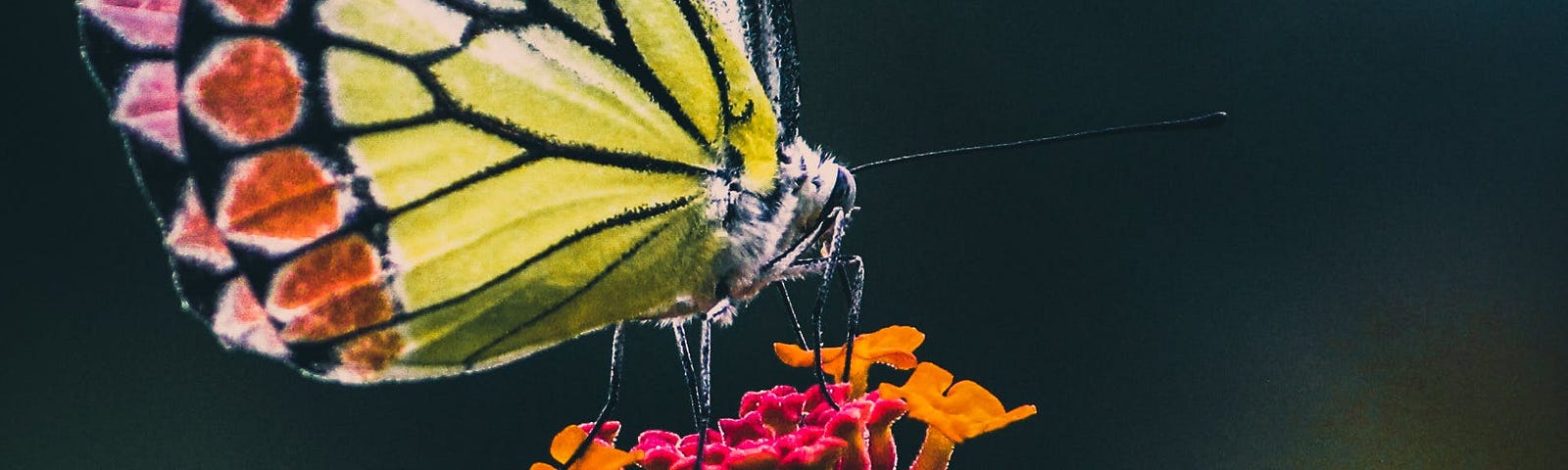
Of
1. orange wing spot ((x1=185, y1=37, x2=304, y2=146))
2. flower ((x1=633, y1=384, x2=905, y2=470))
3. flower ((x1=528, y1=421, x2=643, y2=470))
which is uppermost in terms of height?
orange wing spot ((x1=185, y1=37, x2=304, y2=146))

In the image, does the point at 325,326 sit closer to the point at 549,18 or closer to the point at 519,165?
the point at 519,165

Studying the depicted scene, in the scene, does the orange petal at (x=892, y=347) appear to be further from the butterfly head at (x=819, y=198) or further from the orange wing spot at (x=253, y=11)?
the orange wing spot at (x=253, y=11)

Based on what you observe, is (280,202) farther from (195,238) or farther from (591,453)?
(591,453)

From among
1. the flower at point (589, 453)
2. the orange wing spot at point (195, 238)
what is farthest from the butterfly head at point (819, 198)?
the orange wing spot at point (195, 238)

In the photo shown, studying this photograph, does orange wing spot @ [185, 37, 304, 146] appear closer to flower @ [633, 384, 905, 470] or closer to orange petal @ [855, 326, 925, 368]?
flower @ [633, 384, 905, 470]

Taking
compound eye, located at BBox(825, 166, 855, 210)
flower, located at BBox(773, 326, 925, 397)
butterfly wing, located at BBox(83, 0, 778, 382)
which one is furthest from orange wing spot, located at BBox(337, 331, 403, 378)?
compound eye, located at BBox(825, 166, 855, 210)

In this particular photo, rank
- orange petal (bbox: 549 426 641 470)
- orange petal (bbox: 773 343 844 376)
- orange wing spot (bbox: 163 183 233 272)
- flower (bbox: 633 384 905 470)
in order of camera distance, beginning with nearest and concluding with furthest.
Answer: flower (bbox: 633 384 905 470) < orange petal (bbox: 549 426 641 470) < orange wing spot (bbox: 163 183 233 272) < orange petal (bbox: 773 343 844 376)

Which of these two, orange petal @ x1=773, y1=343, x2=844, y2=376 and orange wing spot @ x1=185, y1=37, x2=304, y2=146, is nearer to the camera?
orange wing spot @ x1=185, y1=37, x2=304, y2=146
